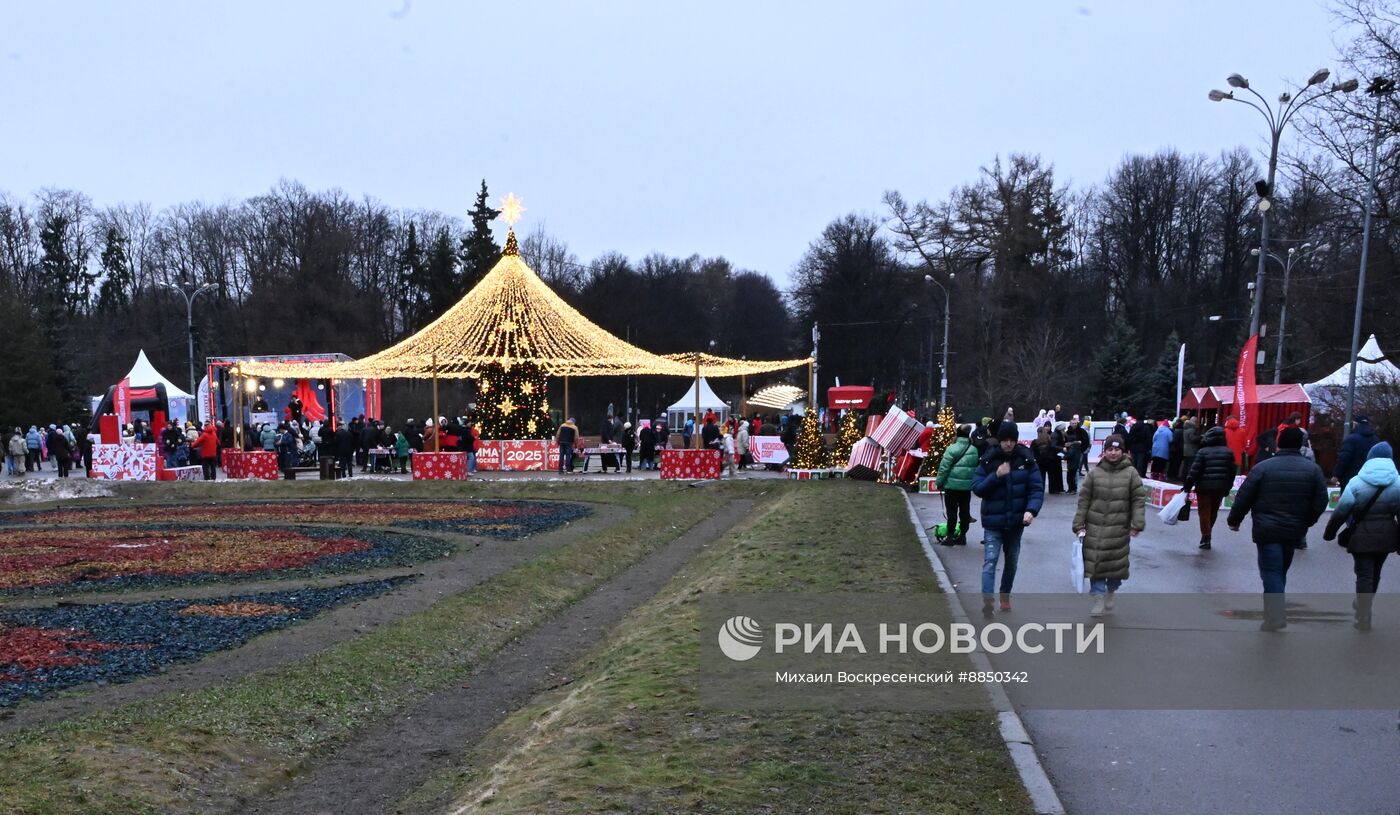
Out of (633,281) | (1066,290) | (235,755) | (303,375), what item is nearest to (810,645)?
(235,755)

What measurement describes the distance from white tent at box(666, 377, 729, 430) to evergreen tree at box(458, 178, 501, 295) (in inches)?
1004

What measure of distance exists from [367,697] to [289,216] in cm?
8009

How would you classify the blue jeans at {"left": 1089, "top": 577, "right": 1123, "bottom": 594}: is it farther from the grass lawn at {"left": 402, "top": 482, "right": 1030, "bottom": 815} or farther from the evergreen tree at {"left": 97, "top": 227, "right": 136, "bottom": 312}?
the evergreen tree at {"left": 97, "top": 227, "right": 136, "bottom": 312}

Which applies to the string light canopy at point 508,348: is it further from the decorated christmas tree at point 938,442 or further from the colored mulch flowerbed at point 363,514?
the colored mulch flowerbed at point 363,514

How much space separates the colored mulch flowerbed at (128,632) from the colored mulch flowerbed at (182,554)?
1.75m

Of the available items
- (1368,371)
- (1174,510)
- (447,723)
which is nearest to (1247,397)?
(1368,371)

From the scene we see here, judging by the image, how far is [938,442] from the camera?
27422mm

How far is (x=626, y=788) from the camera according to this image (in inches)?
252

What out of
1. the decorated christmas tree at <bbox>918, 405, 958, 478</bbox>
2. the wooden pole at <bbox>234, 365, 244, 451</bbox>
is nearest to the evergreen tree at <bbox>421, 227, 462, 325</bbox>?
the wooden pole at <bbox>234, 365, 244, 451</bbox>

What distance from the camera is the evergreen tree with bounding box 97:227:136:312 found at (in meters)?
84.1

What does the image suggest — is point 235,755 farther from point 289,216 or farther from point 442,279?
point 289,216

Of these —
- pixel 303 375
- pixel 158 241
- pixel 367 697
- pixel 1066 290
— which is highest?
pixel 158 241

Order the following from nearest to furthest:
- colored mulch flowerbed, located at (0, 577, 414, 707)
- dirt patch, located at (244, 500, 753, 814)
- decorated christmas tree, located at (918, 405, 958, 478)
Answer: dirt patch, located at (244, 500, 753, 814) → colored mulch flowerbed, located at (0, 577, 414, 707) → decorated christmas tree, located at (918, 405, 958, 478)

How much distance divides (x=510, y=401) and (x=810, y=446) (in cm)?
1013
